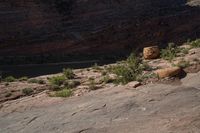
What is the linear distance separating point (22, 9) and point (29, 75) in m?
6.10

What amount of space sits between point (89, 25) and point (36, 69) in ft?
20.9

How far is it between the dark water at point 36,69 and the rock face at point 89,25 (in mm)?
1803

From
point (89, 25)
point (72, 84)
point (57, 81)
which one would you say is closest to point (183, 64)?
point (72, 84)

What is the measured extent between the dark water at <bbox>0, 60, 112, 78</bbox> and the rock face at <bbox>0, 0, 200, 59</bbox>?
1.80 metres

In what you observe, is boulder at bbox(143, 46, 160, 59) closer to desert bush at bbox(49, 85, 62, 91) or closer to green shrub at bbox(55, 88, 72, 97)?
desert bush at bbox(49, 85, 62, 91)

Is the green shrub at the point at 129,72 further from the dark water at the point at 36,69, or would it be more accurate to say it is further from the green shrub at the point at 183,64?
the dark water at the point at 36,69

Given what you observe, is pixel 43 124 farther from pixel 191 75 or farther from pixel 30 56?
pixel 30 56

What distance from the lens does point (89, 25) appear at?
75.1 ft

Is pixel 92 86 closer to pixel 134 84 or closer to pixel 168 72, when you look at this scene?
pixel 134 84

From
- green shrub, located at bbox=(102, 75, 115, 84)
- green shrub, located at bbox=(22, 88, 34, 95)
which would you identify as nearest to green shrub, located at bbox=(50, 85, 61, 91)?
green shrub, located at bbox=(22, 88, 34, 95)

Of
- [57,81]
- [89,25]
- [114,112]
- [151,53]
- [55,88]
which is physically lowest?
[114,112]

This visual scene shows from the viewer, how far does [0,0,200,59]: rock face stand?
66.3ft

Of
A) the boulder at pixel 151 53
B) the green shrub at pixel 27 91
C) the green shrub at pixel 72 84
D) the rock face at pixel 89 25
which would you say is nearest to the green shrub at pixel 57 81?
the green shrub at pixel 72 84

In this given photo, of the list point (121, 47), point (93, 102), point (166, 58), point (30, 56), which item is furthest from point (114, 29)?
point (93, 102)
